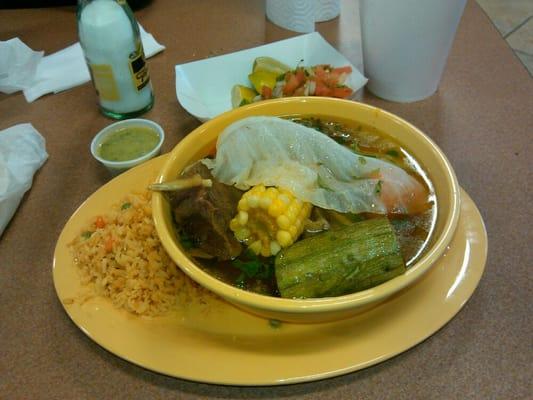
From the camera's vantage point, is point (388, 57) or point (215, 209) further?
point (388, 57)

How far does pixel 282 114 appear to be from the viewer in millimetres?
893

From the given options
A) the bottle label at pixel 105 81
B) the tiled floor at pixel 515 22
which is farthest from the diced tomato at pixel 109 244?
the tiled floor at pixel 515 22

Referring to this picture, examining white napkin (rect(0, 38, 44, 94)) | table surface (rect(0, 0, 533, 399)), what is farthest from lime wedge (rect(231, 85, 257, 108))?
white napkin (rect(0, 38, 44, 94))

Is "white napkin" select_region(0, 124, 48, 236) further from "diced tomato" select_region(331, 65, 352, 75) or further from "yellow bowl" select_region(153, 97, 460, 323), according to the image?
"diced tomato" select_region(331, 65, 352, 75)

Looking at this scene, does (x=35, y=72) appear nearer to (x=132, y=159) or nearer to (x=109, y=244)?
(x=132, y=159)

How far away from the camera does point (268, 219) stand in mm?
713

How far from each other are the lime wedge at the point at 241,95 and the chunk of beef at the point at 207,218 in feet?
1.43

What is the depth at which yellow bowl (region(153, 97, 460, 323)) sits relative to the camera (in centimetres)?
59

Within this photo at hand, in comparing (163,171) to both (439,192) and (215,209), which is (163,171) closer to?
(215,209)

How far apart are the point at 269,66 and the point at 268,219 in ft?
1.98

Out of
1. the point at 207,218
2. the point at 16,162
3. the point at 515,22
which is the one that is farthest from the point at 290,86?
the point at 515,22

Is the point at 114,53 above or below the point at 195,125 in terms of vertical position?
above

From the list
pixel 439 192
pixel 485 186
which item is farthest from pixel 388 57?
pixel 439 192

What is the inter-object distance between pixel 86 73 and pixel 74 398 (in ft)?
3.11
